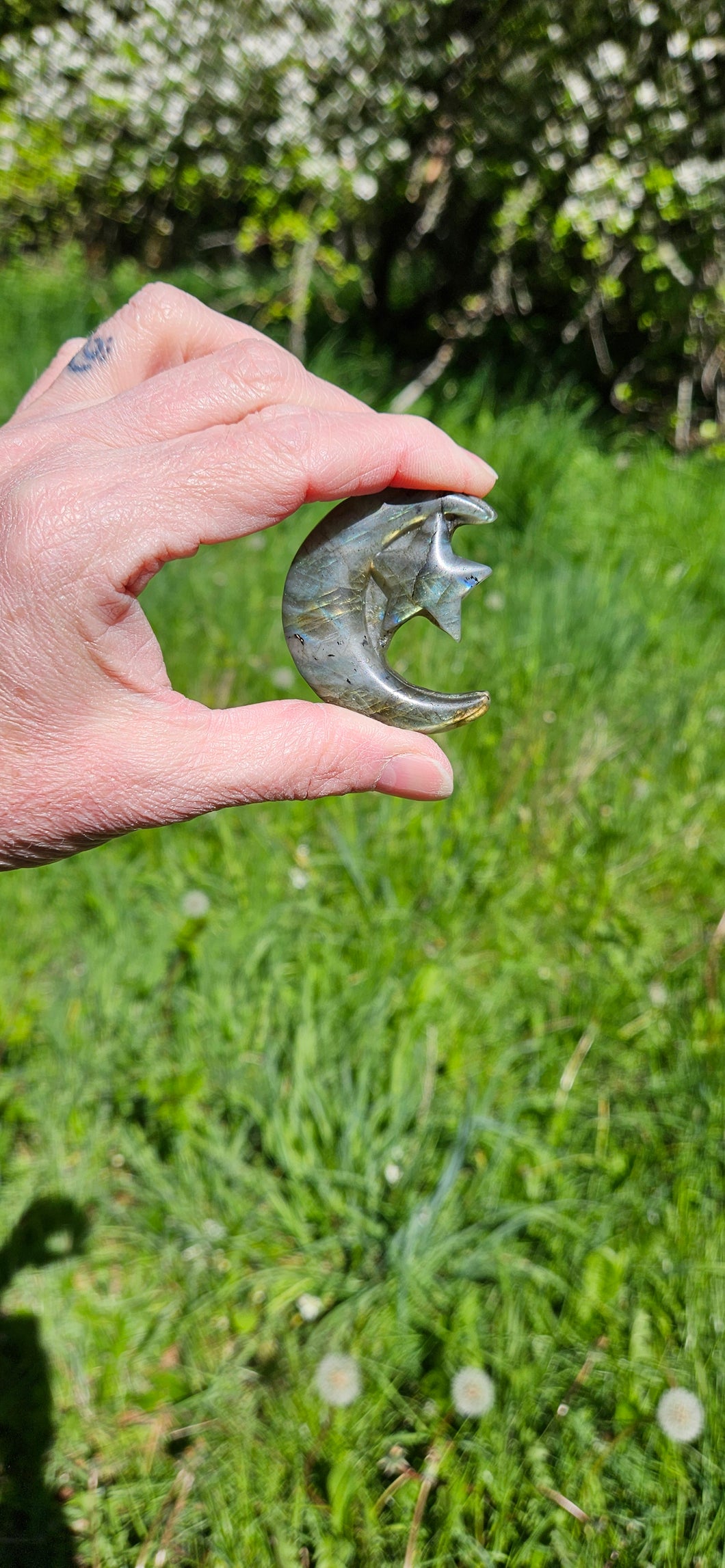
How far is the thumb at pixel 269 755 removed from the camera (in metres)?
1.15

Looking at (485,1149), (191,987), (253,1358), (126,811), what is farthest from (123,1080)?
(126,811)

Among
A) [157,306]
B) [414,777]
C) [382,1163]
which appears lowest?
[382,1163]

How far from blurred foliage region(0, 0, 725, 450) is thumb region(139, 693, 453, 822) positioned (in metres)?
4.44

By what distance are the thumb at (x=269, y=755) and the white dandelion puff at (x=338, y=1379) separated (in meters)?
1.11

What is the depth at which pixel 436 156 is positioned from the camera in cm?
505

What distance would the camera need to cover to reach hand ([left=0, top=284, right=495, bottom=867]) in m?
1.05

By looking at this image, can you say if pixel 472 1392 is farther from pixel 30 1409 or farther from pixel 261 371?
pixel 261 371

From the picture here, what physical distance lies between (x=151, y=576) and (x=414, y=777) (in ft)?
1.43

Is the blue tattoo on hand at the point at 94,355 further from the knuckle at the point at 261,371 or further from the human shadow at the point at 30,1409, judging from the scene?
the human shadow at the point at 30,1409

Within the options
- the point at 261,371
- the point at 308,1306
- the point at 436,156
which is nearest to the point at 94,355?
the point at 261,371

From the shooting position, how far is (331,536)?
4.18 feet

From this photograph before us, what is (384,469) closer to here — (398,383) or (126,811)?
(126,811)

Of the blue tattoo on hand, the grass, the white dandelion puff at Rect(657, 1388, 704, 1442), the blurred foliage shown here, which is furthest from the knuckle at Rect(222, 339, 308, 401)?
the blurred foliage

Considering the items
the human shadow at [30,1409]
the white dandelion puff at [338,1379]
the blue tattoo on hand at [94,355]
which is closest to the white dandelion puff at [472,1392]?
the white dandelion puff at [338,1379]
